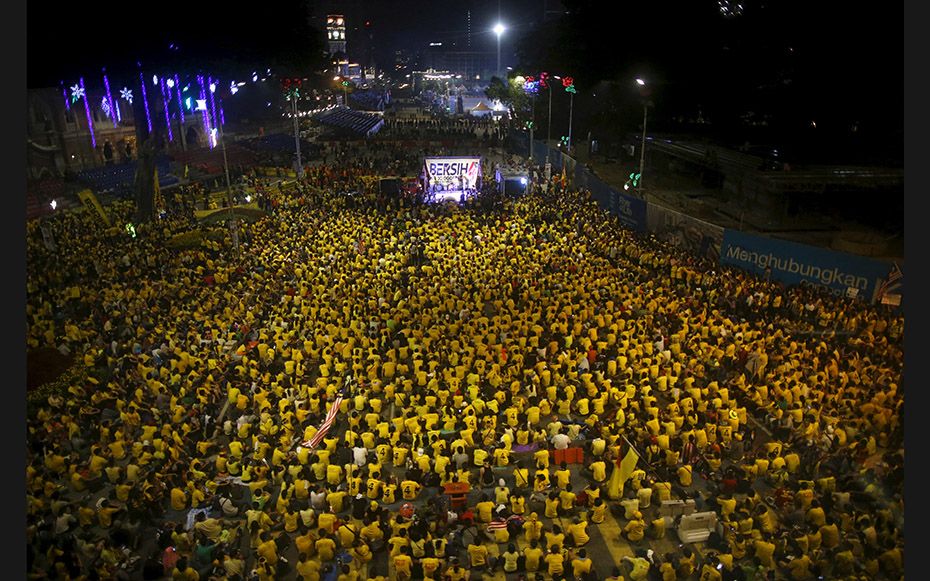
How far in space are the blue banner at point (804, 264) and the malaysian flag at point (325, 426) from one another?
637 inches

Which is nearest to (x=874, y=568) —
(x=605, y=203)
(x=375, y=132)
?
(x=605, y=203)

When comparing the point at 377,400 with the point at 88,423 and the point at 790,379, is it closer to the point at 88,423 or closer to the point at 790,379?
the point at 88,423

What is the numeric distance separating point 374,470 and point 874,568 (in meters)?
8.41

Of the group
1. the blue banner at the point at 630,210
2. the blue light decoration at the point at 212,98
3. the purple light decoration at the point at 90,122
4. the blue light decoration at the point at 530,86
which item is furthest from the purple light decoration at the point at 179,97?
the blue banner at the point at 630,210

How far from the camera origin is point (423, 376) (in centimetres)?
1512

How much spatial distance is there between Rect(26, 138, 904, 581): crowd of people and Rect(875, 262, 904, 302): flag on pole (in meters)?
0.73

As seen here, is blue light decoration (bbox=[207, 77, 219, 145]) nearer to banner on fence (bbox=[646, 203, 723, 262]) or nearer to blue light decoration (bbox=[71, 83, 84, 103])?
blue light decoration (bbox=[71, 83, 84, 103])

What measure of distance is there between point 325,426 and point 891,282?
17.1m

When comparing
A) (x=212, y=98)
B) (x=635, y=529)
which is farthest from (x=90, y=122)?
(x=635, y=529)

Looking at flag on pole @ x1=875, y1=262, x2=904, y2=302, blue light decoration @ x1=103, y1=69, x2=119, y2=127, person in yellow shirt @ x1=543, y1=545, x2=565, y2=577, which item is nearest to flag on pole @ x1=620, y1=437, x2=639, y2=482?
person in yellow shirt @ x1=543, y1=545, x2=565, y2=577

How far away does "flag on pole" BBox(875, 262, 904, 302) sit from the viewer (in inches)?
729

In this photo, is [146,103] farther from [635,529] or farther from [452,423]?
[635,529]

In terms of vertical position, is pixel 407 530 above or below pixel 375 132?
below

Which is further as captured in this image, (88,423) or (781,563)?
(88,423)
